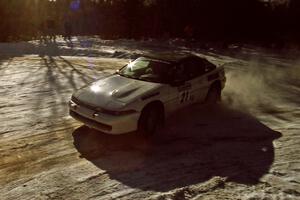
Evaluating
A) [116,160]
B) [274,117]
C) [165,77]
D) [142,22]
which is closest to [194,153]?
[116,160]

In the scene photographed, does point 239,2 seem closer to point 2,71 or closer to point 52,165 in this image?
point 2,71

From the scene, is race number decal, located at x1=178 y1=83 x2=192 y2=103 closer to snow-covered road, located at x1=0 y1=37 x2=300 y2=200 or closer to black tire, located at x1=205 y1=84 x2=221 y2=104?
snow-covered road, located at x1=0 y1=37 x2=300 y2=200

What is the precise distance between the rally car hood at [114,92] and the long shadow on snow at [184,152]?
76 centimetres

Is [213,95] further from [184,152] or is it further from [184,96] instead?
[184,152]

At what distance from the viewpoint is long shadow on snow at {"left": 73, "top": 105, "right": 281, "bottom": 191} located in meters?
5.52

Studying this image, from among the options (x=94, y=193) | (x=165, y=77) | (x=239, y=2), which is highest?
(x=239, y=2)

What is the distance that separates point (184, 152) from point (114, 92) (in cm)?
182

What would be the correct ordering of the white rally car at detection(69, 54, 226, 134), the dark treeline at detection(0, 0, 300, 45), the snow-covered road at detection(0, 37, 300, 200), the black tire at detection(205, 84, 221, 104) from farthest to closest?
the dark treeline at detection(0, 0, 300, 45) < the black tire at detection(205, 84, 221, 104) < the white rally car at detection(69, 54, 226, 134) < the snow-covered road at detection(0, 37, 300, 200)

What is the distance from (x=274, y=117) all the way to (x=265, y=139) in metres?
1.74

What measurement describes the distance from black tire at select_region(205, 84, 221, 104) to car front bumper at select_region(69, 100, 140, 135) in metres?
3.02

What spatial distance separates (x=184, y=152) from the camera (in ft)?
21.2

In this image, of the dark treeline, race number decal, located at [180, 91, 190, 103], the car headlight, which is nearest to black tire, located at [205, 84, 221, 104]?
race number decal, located at [180, 91, 190, 103]

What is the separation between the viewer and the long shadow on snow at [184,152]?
18.1 ft

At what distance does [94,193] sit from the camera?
4.91 m
